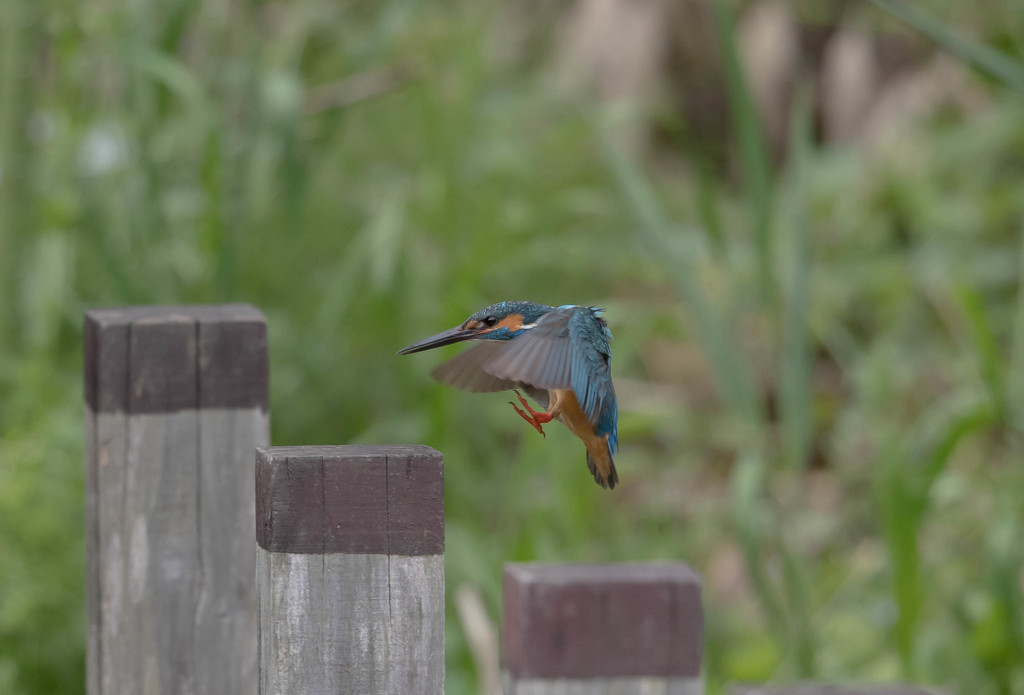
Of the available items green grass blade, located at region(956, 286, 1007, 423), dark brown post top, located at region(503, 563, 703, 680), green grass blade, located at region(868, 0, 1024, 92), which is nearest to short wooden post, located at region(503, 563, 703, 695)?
dark brown post top, located at region(503, 563, 703, 680)

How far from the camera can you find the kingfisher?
0.84 metres

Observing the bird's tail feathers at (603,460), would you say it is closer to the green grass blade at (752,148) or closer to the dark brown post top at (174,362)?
the dark brown post top at (174,362)

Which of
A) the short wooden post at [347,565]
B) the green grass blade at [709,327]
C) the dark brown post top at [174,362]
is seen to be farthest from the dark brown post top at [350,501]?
the green grass blade at [709,327]

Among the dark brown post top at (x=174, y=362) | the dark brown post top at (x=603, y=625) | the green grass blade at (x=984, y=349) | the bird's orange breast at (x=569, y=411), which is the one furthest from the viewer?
the green grass blade at (x=984, y=349)

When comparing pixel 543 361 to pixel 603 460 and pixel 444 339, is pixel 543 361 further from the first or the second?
pixel 603 460

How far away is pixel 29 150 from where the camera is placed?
101 inches

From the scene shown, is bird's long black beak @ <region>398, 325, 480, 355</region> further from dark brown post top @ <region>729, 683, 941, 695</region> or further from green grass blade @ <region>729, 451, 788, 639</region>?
green grass blade @ <region>729, 451, 788, 639</region>

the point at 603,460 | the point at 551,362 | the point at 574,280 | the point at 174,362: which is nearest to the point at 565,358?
the point at 551,362

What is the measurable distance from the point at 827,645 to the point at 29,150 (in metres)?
2.00

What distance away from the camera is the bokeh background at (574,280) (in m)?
2.06

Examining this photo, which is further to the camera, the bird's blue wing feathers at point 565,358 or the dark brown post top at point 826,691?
the dark brown post top at point 826,691

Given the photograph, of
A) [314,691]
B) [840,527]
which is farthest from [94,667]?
[840,527]

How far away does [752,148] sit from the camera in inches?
77.9

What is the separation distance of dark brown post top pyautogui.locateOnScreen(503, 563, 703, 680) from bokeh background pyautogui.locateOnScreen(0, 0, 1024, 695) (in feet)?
2.87
